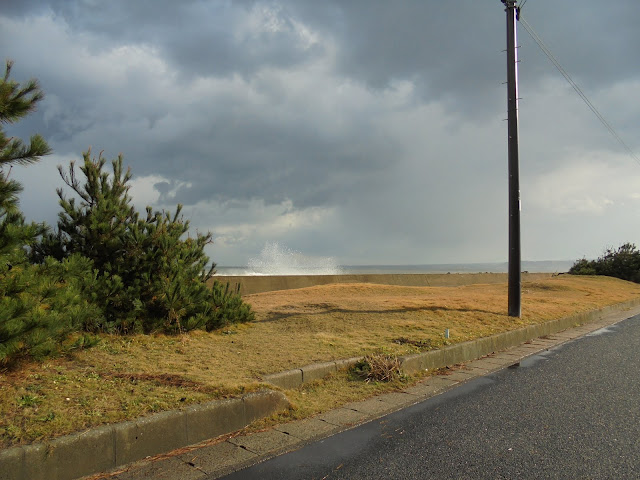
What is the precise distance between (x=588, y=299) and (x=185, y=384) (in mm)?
16819

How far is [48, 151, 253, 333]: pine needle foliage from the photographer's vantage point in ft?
23.9

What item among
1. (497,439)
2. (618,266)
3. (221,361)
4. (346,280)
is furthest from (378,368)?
(618,266)

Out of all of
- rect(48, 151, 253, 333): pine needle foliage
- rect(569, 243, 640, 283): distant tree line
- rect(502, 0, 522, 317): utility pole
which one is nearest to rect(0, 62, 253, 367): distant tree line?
rect(48, 151, 253, 333): pine needle foliage

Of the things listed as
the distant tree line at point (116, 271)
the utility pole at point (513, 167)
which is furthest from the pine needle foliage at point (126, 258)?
the utility pole at point (513, 167)

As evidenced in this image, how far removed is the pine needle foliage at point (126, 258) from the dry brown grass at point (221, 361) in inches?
15.0

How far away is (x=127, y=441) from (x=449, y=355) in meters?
5.19

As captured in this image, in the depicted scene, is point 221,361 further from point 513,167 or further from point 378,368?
point 513,167

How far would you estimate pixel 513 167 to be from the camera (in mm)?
11758

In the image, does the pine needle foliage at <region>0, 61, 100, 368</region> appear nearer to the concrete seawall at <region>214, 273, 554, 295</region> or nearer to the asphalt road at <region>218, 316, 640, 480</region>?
the asphalt road at <region>218, 316, 640, 480</region>

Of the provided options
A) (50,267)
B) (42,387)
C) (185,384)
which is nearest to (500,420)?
(185,384)

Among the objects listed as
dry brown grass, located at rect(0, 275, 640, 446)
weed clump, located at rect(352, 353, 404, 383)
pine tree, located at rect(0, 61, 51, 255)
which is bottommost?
weed clump, located at rect(352, 353, 404, 383)

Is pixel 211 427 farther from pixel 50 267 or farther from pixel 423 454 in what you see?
pixel 50 267

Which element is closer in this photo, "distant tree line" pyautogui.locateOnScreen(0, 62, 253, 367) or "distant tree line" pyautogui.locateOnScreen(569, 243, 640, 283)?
"distant tree line" pyautogui.locateOnScreen(0, 62, 253, 367)

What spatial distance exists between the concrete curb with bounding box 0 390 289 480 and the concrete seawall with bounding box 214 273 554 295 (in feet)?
38.7
